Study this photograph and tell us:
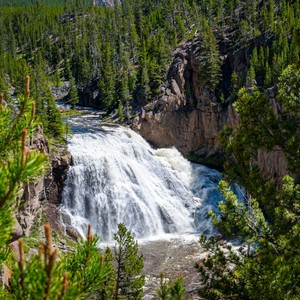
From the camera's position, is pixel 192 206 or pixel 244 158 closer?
pixel 244 158

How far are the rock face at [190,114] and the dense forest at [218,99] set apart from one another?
1314 millimetres

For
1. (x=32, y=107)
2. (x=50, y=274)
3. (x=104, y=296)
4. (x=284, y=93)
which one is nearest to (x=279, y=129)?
(x=284, y=93)

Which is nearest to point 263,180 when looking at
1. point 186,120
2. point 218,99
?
point 186,120

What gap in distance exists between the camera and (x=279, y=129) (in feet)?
27.1

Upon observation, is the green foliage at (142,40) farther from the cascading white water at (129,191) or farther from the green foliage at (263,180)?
the cascading white water at (129,191)

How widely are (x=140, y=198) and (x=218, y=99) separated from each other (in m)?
21.3

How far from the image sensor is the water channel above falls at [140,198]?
28125 mm

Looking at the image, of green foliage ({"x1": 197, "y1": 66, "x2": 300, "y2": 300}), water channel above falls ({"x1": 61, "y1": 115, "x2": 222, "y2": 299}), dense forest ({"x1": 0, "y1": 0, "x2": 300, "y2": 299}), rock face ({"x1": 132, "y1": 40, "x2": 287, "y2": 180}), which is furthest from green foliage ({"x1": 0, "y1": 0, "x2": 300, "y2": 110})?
water channel above falls ({"x1": 61, "y1": 115, "x2": 222, "y2": 299})

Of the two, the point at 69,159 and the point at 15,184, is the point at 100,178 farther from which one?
the point at 15,184

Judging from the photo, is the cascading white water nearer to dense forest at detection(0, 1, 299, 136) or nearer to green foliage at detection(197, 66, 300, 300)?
dense forest at detection(0, 1, 299, 136)

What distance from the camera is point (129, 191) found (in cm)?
3334

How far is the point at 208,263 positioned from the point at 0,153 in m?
7.54

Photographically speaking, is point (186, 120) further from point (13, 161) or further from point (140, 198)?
point (13, 161)

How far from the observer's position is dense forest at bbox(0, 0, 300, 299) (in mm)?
3443
